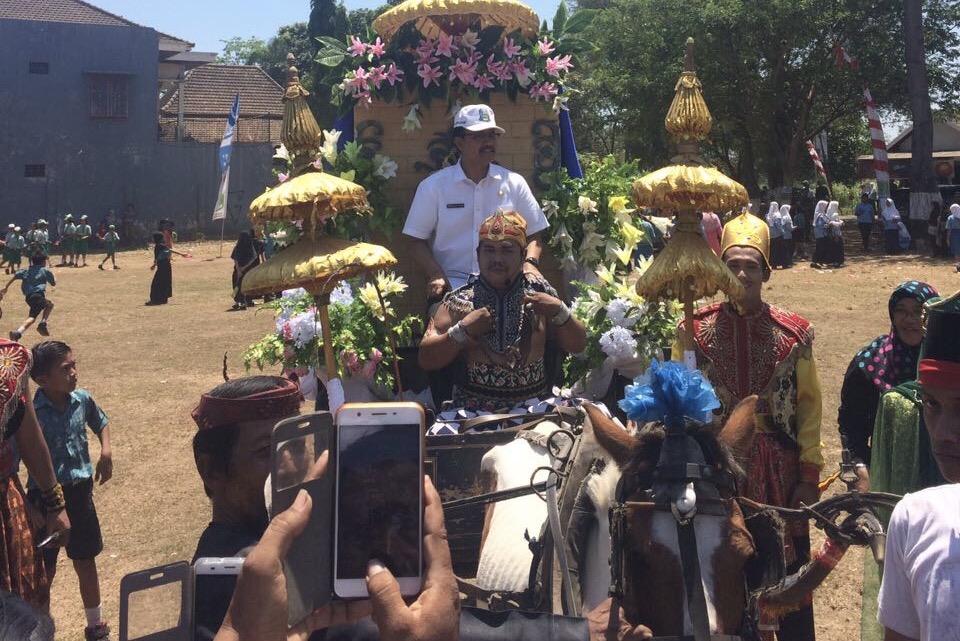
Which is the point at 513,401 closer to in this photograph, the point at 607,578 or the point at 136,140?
the point at 607,578

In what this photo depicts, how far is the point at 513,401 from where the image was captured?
5238 millimetres

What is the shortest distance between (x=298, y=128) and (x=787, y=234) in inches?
937

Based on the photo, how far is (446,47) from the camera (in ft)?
22.0

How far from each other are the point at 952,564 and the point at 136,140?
1706 inches

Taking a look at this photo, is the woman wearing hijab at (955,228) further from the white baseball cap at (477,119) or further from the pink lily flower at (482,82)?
the white baseball cap at (477,119)

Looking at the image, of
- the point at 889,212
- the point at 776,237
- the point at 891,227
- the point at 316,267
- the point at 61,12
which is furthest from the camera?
the point at 61,12

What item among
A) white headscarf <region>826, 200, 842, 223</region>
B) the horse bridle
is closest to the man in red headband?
the horse bridle

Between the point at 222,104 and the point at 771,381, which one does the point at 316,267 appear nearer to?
the point at 771,381

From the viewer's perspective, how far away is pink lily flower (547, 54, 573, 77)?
6.76 metres

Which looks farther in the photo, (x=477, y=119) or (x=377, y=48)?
(x=377, y=48)

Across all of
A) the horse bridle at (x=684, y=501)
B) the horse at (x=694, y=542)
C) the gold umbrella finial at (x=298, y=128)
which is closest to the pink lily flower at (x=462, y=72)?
the gold umbrella finial at (x=298, y=128)

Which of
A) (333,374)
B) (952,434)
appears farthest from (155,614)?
(333,374)

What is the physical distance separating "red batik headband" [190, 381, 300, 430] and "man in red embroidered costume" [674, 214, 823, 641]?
2.54 meters

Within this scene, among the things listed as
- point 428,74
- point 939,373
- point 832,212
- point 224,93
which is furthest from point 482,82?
point 224,93
